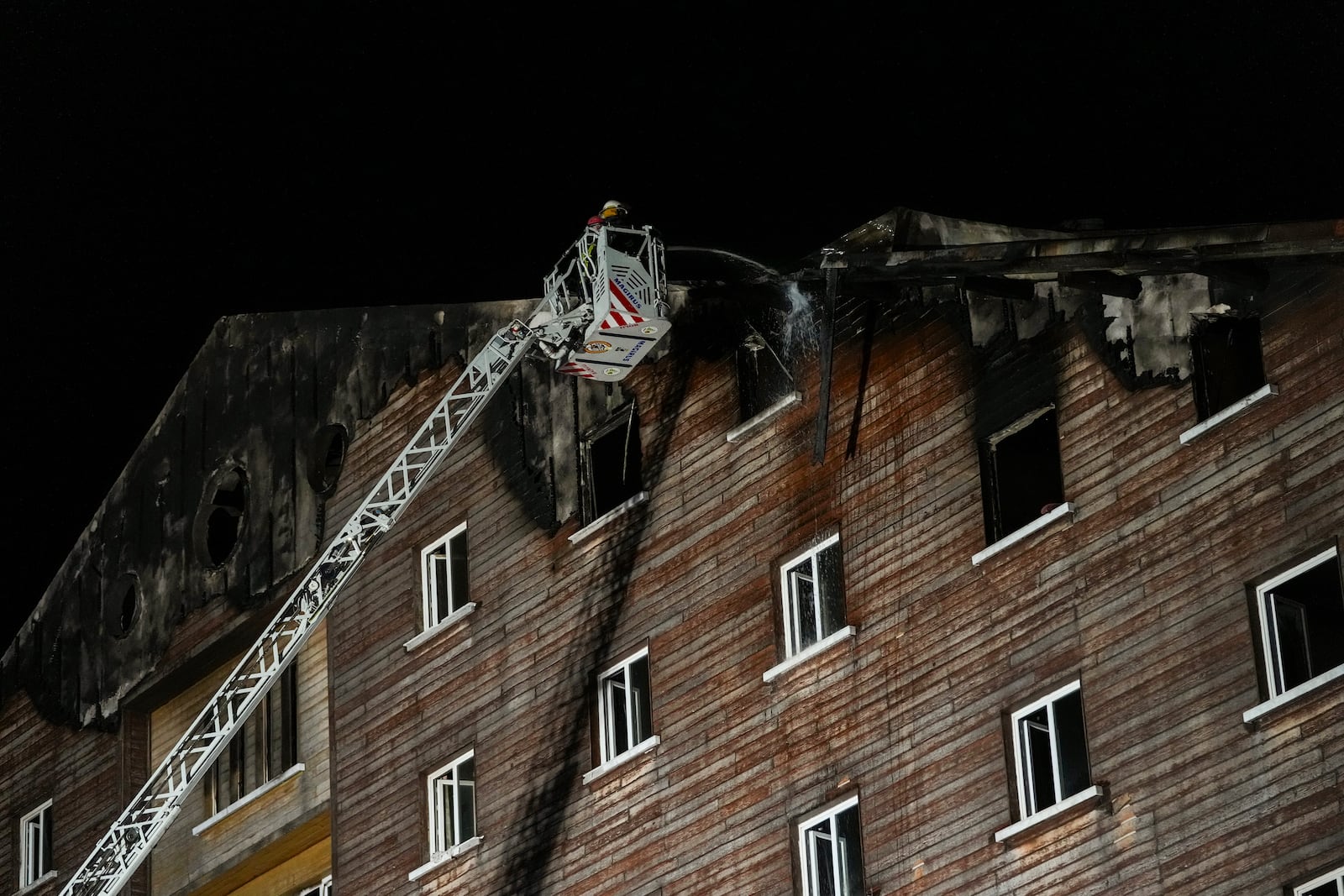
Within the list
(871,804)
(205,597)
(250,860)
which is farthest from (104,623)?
(871,804)

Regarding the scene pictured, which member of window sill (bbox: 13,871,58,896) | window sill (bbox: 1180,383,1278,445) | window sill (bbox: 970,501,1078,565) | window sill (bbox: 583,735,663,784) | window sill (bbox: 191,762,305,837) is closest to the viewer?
window sill (bbox: 1180,383,1278,445)

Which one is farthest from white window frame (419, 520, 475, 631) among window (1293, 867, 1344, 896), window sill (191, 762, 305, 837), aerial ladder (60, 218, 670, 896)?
window (1293, 867, 1344, 896)

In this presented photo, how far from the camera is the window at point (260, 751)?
39219mm

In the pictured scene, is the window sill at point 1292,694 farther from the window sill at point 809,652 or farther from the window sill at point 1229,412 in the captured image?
the window sill at point 809,652

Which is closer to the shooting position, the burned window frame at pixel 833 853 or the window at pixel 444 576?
the burned window frame at pixel 833 853

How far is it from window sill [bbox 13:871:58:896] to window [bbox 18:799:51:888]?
0.17ft

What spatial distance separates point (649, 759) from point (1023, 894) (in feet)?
21.9

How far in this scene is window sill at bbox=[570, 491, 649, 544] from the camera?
33.5 meters

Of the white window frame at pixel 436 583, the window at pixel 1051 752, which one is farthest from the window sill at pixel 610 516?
the window at pixel 1051 752

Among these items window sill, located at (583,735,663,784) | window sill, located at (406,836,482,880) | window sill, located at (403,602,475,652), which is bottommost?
window sill, located at (406,836,482,880)

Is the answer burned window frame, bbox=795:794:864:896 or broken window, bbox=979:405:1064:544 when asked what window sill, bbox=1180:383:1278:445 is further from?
burned window frame, bbox=795:794:864:896

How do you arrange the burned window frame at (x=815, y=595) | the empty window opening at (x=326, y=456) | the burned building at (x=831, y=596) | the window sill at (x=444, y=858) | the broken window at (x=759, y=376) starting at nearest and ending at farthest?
1. the burned building at (x=831, y=596)
2. the burned window frame at (x=815, y=595)
3. the broken window at (x=759, y=376)
4. the window sill at (x=444, y=858)
5. the empty window opening at (x=326, y=456)

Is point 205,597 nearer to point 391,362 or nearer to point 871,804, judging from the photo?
point 391,362

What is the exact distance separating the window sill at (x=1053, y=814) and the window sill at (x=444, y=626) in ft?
36.2
